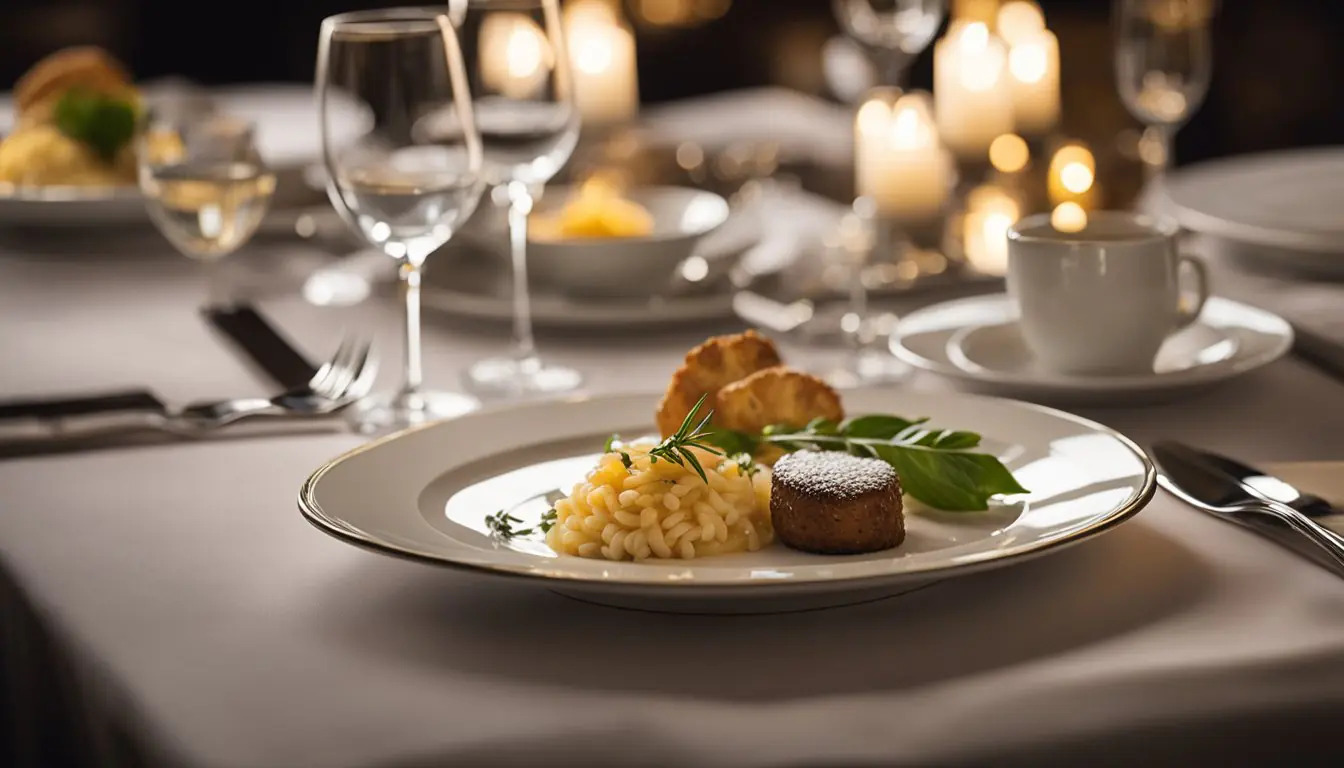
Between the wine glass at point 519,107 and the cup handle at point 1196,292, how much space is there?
1.69ft

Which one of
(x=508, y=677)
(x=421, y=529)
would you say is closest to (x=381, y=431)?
(x=421, y=529)

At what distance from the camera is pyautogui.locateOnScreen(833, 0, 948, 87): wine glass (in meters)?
1.74

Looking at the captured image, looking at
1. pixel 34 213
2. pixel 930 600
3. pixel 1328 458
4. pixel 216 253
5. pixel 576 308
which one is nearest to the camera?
pixel 930 600

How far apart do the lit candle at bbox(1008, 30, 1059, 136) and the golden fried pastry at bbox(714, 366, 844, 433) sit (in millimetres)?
2677

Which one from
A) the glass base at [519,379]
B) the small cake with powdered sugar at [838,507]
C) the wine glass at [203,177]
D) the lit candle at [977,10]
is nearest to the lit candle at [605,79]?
the wine glass at [203,177]

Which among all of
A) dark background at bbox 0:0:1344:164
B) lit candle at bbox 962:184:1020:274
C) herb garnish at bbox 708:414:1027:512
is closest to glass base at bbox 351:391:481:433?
herb garnish at bbox 708:414:1027:512

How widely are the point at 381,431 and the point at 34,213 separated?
3.09 feet

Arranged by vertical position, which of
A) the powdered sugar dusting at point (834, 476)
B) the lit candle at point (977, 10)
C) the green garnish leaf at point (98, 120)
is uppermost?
the lit candle at point (977, 10)

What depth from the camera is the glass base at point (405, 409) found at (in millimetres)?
1222

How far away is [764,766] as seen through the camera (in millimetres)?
668

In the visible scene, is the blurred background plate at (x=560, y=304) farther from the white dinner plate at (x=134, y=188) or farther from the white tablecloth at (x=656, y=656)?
the white tablecloth at (x=656, y=656)

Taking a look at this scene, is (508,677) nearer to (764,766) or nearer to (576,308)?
(764,766)

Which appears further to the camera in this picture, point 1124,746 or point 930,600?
point 930,600

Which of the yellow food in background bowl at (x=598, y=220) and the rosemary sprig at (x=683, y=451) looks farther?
the yellow food in background bowl at (x=598, y=220)
